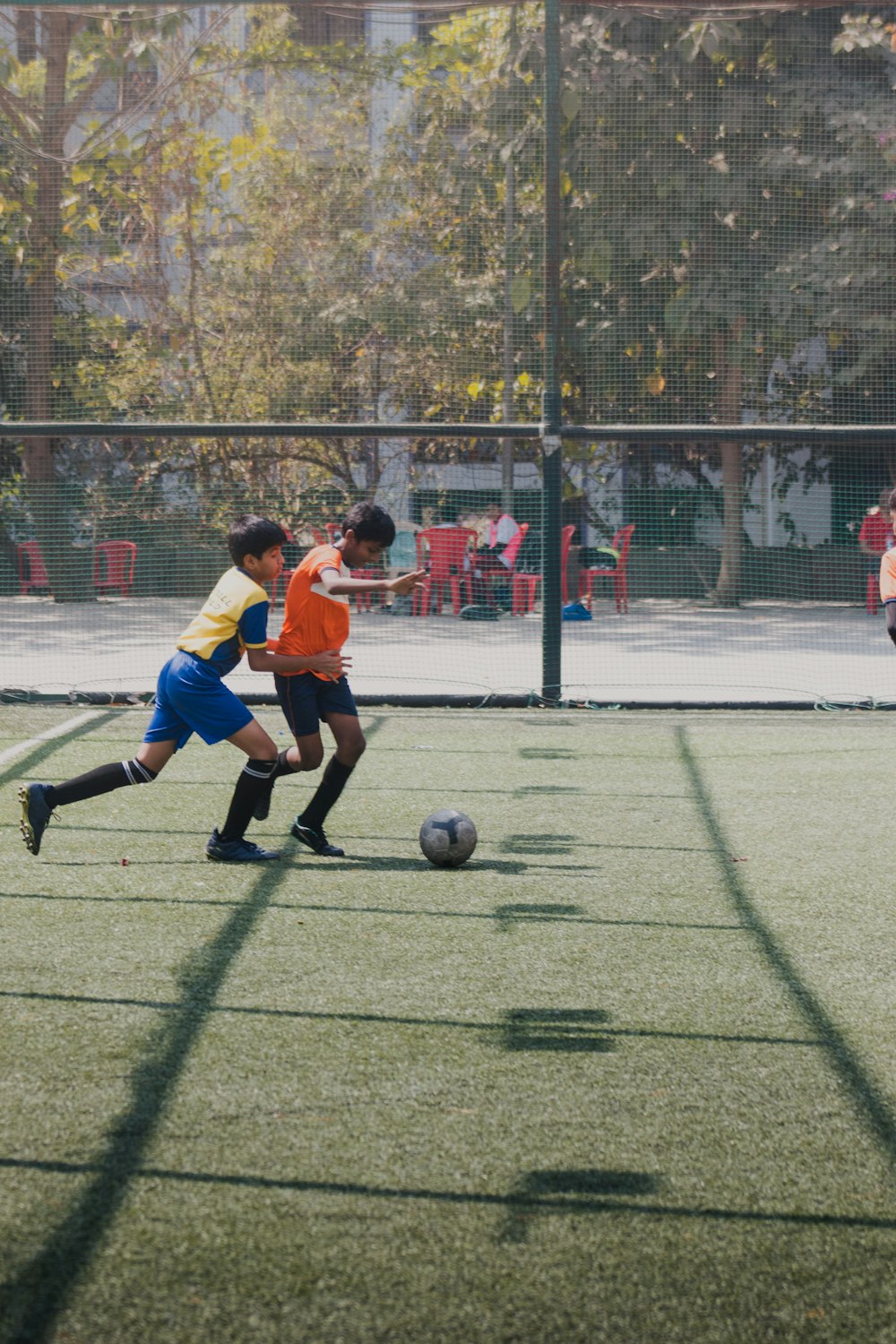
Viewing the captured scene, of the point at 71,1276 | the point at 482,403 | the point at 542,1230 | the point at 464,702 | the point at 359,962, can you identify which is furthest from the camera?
the point at 482,403

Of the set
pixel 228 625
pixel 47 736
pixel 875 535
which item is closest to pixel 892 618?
pixel 228 625

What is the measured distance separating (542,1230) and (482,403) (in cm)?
869

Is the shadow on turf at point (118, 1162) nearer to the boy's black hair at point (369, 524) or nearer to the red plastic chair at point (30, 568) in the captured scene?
the boy's black hair at point (369, 524)

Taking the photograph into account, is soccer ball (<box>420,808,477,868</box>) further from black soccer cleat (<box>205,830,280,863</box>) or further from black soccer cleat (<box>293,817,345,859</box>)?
black soccer cleat (<box>205,830,280,863</box>)

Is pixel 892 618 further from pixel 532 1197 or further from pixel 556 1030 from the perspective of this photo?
pixel 532 1197

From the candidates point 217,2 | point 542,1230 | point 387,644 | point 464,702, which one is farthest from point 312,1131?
point 387,644

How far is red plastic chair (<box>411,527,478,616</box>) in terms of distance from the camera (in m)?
13.3

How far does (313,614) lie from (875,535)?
11929 millimetres

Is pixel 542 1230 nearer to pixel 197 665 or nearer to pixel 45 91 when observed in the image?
pixel 197 665

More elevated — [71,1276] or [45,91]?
[45,91]

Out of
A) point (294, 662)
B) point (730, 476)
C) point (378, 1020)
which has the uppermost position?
point (730, 476)

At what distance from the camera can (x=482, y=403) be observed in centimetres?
1082

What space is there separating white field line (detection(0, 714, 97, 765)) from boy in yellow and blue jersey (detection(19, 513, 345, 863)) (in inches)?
96.7

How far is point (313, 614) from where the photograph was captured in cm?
576
